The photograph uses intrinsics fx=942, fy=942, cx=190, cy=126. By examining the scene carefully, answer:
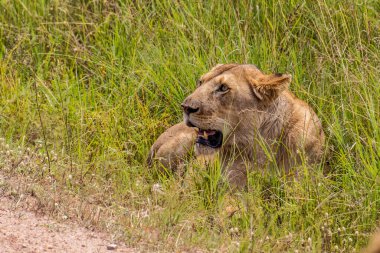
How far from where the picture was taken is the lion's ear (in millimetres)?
5121

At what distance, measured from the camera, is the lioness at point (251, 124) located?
5.16 m

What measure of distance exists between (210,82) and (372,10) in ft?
4.51

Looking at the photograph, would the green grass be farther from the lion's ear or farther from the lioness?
the lion's ear

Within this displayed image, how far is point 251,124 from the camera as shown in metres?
5.21

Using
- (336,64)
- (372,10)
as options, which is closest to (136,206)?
(336,64)

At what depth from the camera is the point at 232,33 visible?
616 centimetres

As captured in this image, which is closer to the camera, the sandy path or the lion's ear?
the sandy path

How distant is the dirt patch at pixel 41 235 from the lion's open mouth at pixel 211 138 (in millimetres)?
1144

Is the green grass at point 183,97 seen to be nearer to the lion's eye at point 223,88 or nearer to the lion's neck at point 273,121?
the lion's neck at point 273,121

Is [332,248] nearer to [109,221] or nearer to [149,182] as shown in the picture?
[109,221]

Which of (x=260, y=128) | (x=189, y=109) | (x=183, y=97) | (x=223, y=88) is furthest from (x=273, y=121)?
(x=183, y=97)

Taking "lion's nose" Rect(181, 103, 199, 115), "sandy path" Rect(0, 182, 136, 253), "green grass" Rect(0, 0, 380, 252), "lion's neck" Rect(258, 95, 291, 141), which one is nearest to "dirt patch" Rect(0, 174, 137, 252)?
"sandy path" Rect(0, 182, 136, 253)

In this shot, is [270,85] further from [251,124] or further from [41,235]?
[41,235]

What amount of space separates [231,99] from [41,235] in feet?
5.15
